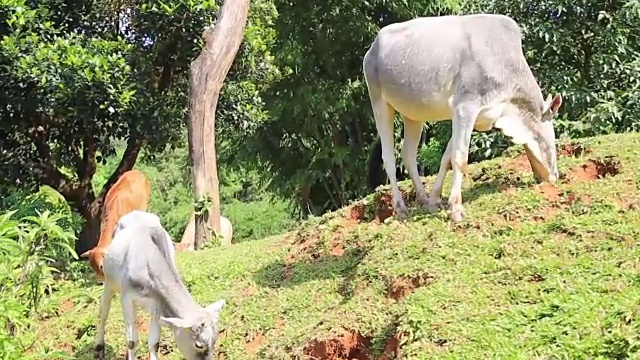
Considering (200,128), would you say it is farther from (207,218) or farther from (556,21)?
(556,21)

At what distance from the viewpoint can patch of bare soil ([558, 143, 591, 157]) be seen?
7.79 meters

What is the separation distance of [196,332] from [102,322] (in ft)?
4.99

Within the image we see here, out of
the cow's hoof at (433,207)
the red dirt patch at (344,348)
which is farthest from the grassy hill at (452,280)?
the cow's hoof at (433,207)

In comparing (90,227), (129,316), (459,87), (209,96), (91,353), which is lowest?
(90,227)

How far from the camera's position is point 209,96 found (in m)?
9.94

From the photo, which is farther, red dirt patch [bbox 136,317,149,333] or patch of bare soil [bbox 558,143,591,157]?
patch of bare soil [bbox 558,143,591,157]

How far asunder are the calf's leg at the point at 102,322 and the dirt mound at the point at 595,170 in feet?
11.9

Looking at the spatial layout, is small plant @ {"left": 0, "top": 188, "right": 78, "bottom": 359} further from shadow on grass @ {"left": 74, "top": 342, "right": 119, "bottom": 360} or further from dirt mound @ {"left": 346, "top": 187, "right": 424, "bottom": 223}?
dirt mound @ {"left": 346, "top": 187, "right": 424, "bottom": 223}

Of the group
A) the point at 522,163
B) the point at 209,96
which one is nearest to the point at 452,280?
the point at 522,163

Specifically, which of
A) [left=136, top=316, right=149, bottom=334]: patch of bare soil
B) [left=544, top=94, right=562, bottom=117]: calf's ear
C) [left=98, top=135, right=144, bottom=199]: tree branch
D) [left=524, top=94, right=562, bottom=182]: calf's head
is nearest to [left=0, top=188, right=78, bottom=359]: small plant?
[left=136, top=316, right=149, bottom=334]: patch of bare soil

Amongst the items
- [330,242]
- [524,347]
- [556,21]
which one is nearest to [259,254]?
[330,242]

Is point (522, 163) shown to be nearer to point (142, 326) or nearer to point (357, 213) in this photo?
point (357, 213)

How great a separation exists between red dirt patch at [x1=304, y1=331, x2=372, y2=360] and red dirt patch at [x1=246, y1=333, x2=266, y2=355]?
934 mm

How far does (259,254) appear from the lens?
8.14m
